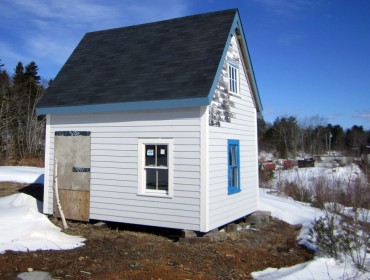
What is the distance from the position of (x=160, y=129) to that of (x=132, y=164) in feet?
4.02

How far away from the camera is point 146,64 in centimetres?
1052

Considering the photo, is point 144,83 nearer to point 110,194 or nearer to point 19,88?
point 110,194

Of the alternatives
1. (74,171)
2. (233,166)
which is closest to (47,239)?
(74,171)

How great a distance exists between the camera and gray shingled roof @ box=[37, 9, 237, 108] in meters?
9.35

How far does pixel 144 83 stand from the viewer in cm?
982

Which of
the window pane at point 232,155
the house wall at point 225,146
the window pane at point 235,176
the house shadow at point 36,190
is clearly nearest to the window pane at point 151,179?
the house wall at point 225,146

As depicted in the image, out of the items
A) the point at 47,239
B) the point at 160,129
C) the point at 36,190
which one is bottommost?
the point at 47,239

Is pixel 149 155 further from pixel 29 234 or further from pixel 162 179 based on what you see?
pixel 29 234

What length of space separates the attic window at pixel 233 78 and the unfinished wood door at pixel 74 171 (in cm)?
430

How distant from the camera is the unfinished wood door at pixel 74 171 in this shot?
10.4 metres

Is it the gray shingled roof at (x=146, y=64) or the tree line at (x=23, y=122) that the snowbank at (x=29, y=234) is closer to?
the gray shingled roof at (x=146, y=64)

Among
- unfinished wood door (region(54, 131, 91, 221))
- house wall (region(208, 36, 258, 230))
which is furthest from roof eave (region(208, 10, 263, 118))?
unfinished wood door (region(54, 131, 91, 221))

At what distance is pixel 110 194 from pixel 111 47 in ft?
16.3

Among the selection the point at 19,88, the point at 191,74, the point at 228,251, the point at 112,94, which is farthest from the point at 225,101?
the point at 19,88
